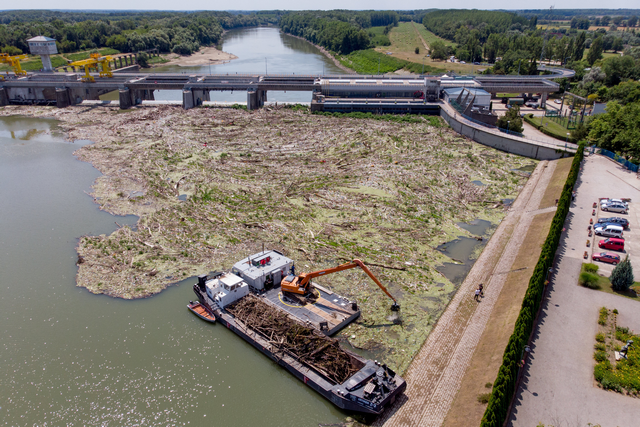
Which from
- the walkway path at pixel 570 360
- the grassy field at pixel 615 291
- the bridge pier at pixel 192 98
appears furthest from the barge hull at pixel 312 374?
the bridge pier at pixel 192 98

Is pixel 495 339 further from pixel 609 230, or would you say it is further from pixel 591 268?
pixel 609 230

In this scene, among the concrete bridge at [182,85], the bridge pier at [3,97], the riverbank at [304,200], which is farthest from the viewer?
the bridge pier at [3,97]

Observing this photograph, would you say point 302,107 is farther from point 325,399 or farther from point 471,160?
point 325,399

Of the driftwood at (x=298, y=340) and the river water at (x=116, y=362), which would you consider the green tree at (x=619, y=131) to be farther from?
the river water at (x=116, y=362)

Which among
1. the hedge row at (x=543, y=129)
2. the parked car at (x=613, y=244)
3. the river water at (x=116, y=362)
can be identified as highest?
the hedge row at (x=543, y=129)

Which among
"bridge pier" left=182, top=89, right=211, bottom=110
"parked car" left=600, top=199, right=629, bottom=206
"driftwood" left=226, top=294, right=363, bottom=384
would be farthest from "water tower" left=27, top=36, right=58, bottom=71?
"parked car" left=600, top=199, right=629, bottom=206

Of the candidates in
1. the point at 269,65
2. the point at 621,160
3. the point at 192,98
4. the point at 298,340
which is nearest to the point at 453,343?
the point at 298,340
